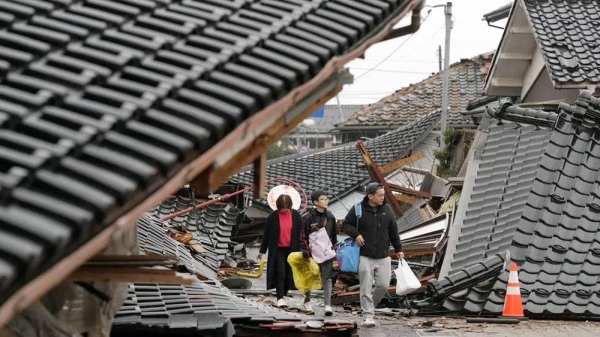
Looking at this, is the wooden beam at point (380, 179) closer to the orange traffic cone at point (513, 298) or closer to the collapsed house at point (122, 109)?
the orange traffic cone at point (513, 298)

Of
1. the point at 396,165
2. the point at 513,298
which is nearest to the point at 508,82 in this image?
the point at 396,165

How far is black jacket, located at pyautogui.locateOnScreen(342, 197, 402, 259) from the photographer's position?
1285cm

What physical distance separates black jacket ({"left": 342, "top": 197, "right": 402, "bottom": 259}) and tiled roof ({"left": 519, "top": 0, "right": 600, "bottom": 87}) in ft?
17.8

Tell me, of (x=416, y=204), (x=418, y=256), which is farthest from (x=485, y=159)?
(x=416, y=204)

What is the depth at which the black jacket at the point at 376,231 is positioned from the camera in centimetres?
1285

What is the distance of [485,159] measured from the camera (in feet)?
50.2

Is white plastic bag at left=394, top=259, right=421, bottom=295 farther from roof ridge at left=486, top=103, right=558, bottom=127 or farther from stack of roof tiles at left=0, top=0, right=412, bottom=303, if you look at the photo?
stack of roof tiles at left=0, top=0, right=412, bottom=303

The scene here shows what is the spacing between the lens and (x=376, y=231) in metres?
12.8

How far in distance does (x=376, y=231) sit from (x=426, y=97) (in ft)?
91.5

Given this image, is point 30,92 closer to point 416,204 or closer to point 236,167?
point 236,167

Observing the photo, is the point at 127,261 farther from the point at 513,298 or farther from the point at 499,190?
the point at 499,190

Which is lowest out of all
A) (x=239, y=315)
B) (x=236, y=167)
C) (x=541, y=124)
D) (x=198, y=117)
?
(x=239, y=315)

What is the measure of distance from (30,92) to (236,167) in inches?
47.6

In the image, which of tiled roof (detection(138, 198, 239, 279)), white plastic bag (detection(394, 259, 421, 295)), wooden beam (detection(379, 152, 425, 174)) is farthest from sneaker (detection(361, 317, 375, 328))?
wooden beam (detection(379, 152, 425, 174))
